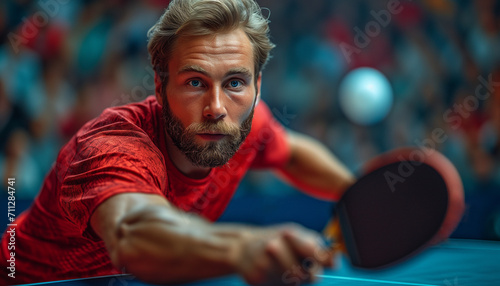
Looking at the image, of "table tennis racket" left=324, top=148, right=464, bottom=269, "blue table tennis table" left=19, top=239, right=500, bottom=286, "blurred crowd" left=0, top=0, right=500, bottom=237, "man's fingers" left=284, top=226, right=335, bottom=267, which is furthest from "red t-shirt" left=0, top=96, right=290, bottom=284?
"blurred crowd" left=0, top=0, right=500, bottom=237

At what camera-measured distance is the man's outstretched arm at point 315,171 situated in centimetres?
252

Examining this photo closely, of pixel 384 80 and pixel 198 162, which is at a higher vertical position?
pixel 198 162

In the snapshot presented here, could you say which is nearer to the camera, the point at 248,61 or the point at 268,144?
the point at 248,61

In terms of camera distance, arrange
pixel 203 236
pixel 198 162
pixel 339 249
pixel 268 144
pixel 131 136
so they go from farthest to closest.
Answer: pixel 268 144, pixel 198 162, pixel 131 136, pixel 339 249, pixel 203 236

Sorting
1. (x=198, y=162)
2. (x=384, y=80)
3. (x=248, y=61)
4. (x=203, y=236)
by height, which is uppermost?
(x=248, y=61)

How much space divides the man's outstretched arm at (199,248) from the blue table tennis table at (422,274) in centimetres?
80

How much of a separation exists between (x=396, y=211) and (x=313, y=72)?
11.2 feet

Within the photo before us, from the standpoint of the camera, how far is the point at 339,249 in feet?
4.41

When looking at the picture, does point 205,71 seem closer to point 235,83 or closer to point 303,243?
point 235,83

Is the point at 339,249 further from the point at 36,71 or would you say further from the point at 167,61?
the point at 36,71

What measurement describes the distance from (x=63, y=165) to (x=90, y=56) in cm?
279

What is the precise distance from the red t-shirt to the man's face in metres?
0.11

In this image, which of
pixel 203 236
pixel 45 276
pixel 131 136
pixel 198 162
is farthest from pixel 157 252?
pixel 45 276

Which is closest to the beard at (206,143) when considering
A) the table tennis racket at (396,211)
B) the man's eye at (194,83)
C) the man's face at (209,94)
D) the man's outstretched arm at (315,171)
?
the man's face at (209,94)
